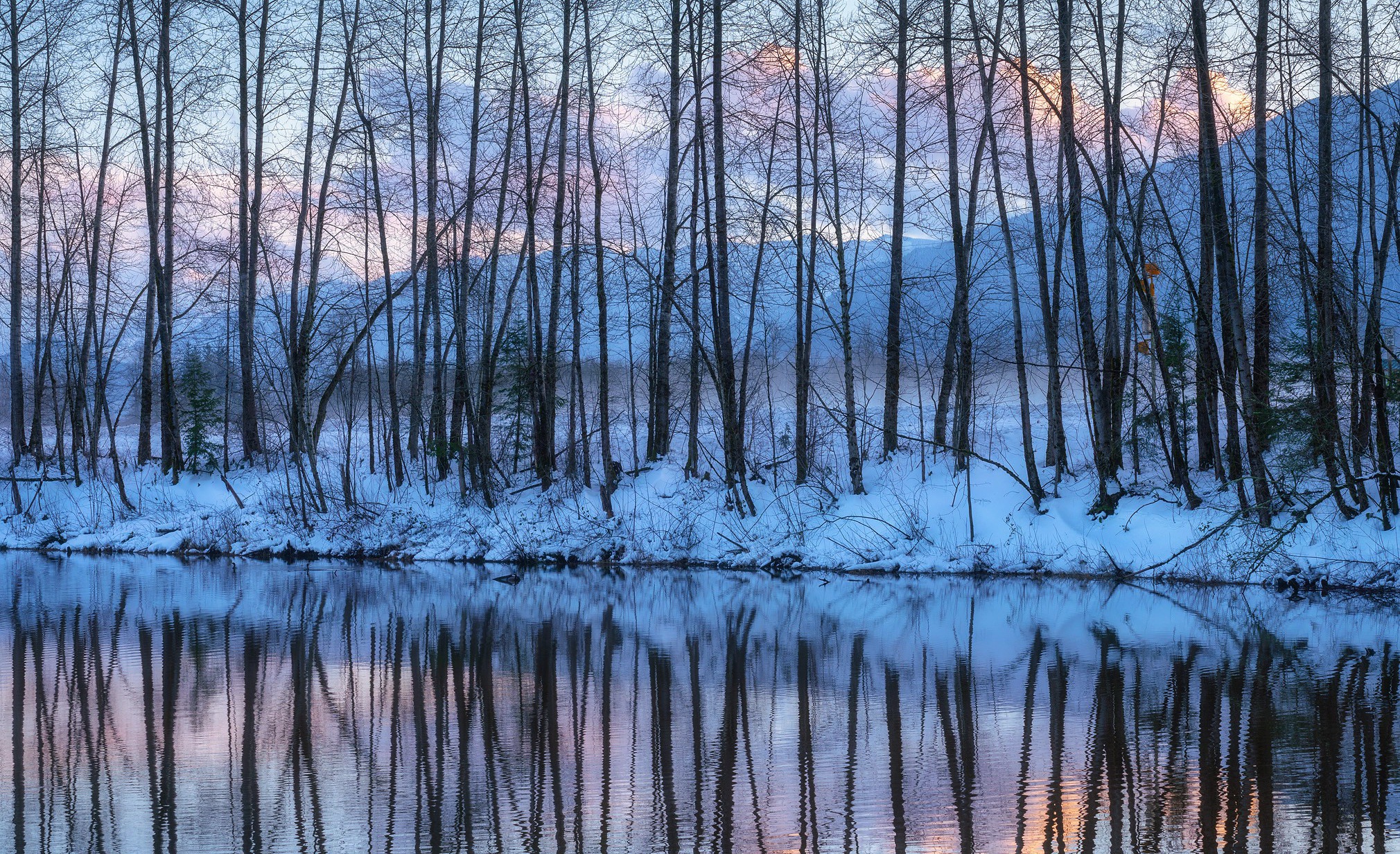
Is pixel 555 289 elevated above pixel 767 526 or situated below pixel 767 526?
above

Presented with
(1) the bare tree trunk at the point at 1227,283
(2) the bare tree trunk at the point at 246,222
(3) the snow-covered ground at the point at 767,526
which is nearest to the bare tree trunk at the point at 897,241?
(3) the snow-covered ground at the point at 767,526

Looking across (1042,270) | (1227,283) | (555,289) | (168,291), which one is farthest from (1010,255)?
(168,291)

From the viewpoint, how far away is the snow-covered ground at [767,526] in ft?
56.0

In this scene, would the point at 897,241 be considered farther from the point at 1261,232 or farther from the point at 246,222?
the point at 246,222

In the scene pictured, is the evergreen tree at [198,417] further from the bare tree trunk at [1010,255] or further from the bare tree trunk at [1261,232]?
the bare tree trunk at [1261,232]

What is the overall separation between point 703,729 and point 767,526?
13.2 metres

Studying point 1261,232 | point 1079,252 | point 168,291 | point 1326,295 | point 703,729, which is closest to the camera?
point 703,729

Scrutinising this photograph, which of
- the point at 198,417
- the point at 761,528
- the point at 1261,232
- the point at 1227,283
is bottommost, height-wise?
the point at 761,528

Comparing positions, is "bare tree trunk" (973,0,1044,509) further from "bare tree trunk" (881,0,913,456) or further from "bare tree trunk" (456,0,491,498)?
"bare tree trunk" (456,0,491,498)

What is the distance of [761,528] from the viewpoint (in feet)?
68.0

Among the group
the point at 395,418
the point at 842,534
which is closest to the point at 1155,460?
the point at 842,534

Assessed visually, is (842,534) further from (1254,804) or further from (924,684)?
(1254,804)

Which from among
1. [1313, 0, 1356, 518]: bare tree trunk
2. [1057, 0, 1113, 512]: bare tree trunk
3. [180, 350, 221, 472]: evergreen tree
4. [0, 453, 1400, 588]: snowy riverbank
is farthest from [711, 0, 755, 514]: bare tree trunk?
[180, 350, 221, 472]: evergreen tree

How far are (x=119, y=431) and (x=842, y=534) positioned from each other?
7188 centimetres
